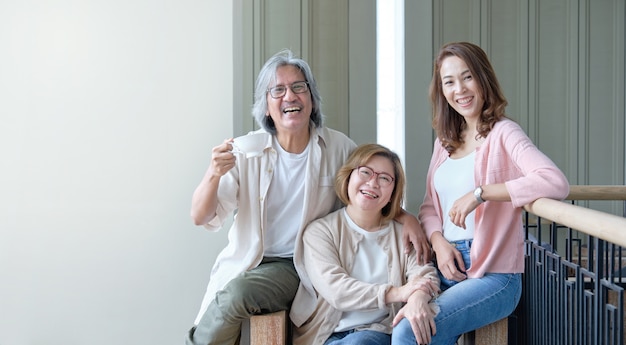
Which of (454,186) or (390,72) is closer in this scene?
(454,186)

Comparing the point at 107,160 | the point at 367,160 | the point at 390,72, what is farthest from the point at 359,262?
the point at 107,160

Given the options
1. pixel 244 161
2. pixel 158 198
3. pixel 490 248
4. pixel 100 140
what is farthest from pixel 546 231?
pixel 100 140

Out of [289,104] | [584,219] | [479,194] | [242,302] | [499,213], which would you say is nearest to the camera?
[584,219]

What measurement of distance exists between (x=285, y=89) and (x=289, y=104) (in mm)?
Answer: 57

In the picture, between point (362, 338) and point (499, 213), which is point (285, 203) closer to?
point (362, 338)

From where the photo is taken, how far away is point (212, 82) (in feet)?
10.9

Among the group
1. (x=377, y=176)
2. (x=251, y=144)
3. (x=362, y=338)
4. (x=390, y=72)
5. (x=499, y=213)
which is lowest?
(x=362, y=338)

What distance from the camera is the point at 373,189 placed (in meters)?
2.22

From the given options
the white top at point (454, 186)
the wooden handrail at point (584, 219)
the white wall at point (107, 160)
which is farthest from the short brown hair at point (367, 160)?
the white wall at point (107, 160)

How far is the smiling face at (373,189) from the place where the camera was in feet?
7.27

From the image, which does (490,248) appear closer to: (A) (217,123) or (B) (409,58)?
(B) (409,58)

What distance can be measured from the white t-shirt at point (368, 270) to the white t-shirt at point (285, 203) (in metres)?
0.23

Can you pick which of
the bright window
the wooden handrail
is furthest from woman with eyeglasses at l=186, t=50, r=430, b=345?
the bright window

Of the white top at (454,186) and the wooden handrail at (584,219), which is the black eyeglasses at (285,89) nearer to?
the white top at (454,186)
